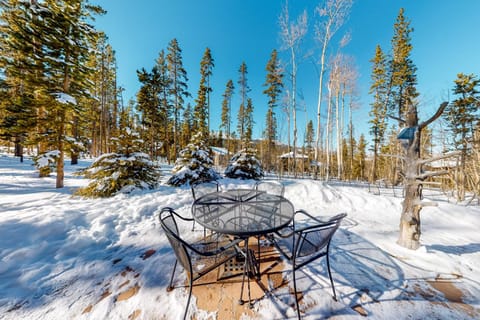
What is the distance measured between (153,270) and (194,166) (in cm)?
497

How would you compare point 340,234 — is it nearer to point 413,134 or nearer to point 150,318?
point 413,134

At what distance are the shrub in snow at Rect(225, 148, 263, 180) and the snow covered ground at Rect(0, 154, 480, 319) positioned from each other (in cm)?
495

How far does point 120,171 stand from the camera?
5.00 metres

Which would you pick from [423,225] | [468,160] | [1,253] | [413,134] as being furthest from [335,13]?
[1,253]

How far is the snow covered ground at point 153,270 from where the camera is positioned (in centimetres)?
163

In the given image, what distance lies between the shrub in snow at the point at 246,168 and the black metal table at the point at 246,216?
209 inches

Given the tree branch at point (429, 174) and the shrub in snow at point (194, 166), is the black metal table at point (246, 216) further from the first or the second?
the shrub in snow at point (194, 166)

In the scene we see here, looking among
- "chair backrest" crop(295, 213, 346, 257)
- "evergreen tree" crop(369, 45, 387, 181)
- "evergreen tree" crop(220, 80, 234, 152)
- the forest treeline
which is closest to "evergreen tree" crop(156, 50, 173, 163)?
the forest treeline

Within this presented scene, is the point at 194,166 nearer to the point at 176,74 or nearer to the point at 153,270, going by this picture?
the point at 153,270

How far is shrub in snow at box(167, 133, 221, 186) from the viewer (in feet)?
21.5

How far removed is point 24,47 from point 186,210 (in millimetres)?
8136

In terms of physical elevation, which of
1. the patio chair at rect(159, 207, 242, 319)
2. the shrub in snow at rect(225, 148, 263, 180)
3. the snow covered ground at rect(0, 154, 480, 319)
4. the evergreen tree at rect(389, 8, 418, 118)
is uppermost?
the evergreen tree at rect(389, 8, 418, 118)

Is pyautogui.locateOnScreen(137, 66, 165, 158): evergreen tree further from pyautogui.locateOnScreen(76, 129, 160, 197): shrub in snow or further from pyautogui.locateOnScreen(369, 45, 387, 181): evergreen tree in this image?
pyautogui.locateOnScreen(369, 45, 387, 181): evergreen tree

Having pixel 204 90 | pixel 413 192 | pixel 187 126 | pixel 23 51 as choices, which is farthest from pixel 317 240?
pixel 187 126
